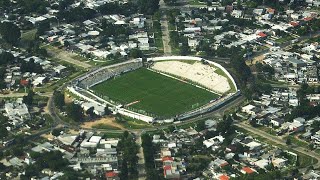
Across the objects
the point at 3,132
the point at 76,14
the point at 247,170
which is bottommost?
the point at 247,170

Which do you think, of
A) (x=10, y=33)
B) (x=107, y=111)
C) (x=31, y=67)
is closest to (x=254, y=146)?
(x=107, y=111)

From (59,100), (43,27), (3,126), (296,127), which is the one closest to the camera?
(296,127)

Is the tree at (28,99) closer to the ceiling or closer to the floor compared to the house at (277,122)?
closer to the ceiling

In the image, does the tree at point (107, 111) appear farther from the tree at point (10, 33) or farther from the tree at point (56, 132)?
the tree at point (10, 33)

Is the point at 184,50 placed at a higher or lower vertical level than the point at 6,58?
lower

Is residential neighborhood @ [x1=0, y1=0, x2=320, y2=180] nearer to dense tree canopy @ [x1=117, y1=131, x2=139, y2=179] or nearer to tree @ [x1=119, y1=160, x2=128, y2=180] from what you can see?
dense tree canopy @ [x1=117, y1=131, x2=139, y2=179]

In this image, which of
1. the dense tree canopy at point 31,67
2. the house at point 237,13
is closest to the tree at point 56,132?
the dense tree canopy at point 31,67

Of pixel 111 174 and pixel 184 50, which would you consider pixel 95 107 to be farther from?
pixel 184 50

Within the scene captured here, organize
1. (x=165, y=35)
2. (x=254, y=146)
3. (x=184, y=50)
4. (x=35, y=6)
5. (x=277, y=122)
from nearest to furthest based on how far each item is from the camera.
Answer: (x=254, y=146), (x=277, y=122), (x=184, y=50), (x=165, y=35), (x=35, y=6)
